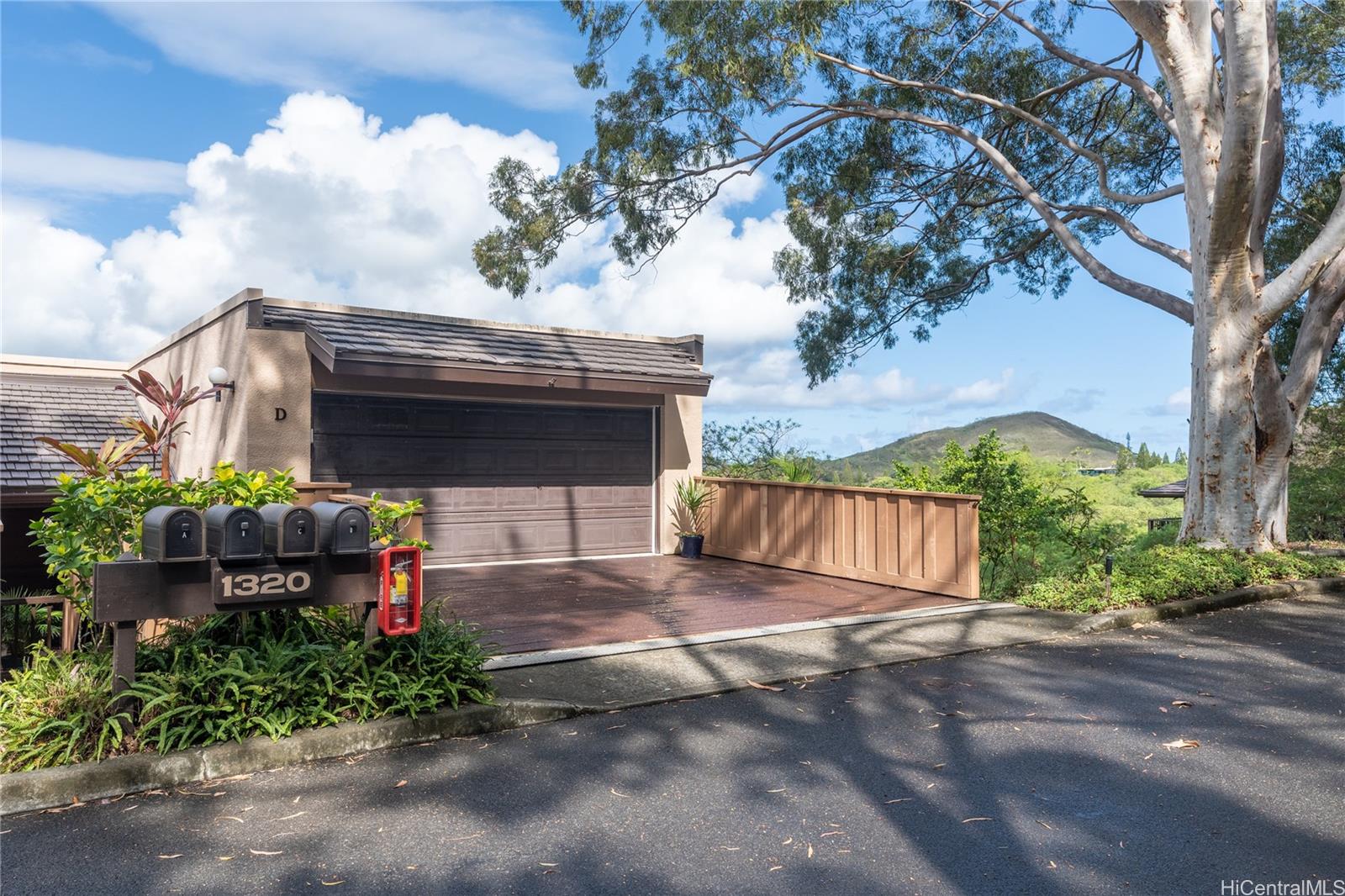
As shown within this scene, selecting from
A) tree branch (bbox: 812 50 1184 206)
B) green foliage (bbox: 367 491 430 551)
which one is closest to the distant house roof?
tree branch (bbox: 812 50 1184 206)

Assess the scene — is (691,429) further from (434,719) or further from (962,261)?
(434,719)

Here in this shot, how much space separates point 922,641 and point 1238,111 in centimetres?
681

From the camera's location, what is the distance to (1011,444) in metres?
11.1

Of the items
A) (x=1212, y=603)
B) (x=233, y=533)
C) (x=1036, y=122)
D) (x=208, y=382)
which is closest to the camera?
(x=233, y=533)

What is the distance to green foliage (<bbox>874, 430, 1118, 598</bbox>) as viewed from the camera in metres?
9.96

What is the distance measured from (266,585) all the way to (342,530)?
469 mm

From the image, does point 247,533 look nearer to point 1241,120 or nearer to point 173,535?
point 173,535

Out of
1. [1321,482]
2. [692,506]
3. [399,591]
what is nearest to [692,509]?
[692,506]

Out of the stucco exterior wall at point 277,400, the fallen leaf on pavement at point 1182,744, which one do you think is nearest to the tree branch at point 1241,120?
the fallen leaf on pavement at point 1182,744

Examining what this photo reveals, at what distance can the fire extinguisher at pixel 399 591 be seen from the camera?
498 cm

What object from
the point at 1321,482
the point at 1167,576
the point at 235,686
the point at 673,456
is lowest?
the point at 235,686

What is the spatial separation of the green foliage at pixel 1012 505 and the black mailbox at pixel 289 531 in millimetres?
7188

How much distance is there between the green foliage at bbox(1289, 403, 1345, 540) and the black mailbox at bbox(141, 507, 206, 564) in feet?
56.4

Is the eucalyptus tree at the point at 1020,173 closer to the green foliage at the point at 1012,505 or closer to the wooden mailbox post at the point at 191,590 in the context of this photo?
the green foliage at the point at 1012,505
